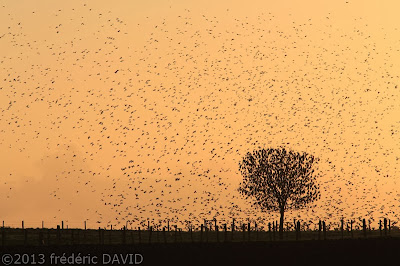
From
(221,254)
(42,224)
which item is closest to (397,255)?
(221,254)

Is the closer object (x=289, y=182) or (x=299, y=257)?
(x=299, y=257)

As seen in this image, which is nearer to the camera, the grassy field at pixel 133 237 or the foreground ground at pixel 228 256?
the foreground ground at pixel 228 256

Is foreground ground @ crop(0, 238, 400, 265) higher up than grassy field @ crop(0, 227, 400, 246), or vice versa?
grassy field @ crop(0, 227, 400, 246)

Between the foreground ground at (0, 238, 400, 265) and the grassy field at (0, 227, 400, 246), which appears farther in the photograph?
the grassy field at (0, 227, 400, 246)

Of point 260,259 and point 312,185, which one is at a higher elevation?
point 312,185

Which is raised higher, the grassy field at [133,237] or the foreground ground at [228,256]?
the grassy field at [133,237]

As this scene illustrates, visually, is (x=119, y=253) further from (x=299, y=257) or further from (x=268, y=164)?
(x=268, y=164)

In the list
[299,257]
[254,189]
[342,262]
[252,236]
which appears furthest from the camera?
[254,189]

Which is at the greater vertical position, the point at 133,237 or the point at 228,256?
the point at 133,237

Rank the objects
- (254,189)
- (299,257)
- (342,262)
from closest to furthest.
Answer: (342,262), (299,257), (254,189)

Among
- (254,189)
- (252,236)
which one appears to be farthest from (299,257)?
(254,189)

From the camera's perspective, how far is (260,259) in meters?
48.9

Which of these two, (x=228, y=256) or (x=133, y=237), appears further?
(x=133, y=237)

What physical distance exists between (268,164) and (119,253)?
57.5 metres
